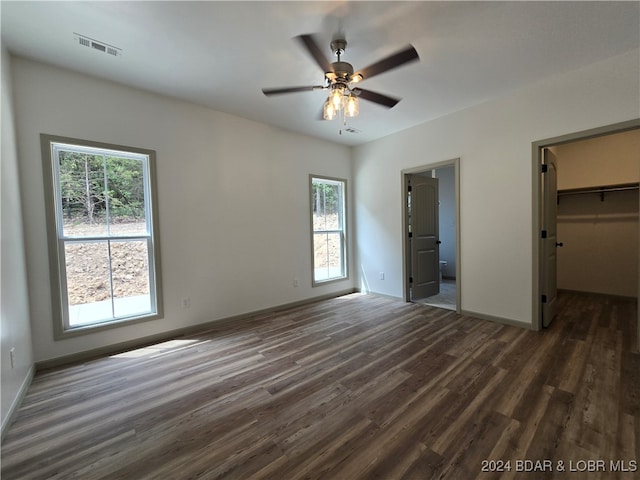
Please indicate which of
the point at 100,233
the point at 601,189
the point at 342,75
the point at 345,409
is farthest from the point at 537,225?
the point at 100,233

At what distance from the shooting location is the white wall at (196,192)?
2.46m

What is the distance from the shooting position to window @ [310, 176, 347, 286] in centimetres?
475

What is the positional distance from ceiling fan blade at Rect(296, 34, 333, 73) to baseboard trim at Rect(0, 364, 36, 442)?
314 cm

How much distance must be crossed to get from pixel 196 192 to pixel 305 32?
2.21 m

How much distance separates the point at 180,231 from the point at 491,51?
3.75 m

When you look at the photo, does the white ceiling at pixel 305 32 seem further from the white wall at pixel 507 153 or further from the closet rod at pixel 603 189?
the closet rod at pixel 603 189

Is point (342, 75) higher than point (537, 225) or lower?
higher

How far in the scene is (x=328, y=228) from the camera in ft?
16.3

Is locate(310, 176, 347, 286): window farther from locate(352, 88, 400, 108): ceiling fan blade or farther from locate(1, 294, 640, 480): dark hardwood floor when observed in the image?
locate(352, 88, 400, 108): ceiling fan blade

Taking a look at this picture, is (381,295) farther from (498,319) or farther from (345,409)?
(345,409)

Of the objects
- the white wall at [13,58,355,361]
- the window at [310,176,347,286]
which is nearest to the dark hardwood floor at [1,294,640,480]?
the white wall at [13,58,355,361]

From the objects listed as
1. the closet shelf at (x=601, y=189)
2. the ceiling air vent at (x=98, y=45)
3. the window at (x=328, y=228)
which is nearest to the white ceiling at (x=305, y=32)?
the ceiling air vent at (x=98, y=45)

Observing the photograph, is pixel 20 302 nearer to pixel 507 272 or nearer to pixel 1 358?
pixel 1 358

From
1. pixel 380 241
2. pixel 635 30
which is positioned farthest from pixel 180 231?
pixel 635 30
